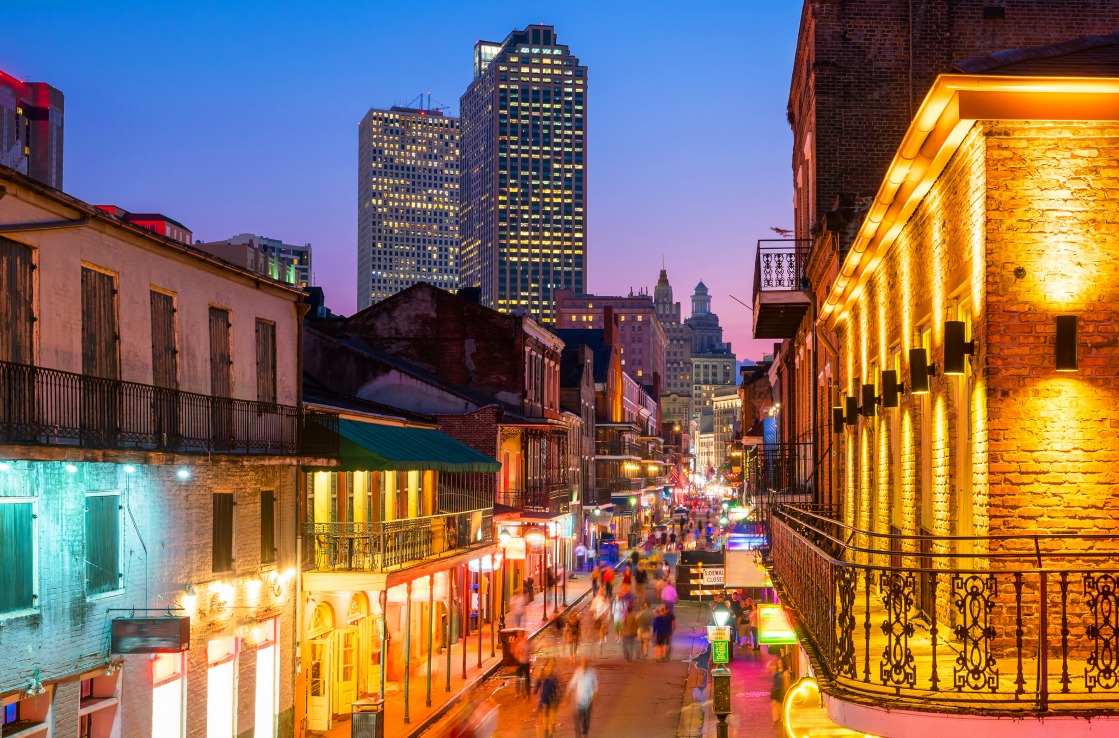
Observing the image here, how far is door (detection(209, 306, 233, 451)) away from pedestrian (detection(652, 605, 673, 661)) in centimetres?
1574

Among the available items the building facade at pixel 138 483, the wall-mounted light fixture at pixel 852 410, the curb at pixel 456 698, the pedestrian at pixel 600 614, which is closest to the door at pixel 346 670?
the curb at pixel 456 698

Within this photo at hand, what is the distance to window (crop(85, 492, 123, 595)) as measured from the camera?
50.6 ft

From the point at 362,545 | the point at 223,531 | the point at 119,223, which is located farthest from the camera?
the point at 362,545

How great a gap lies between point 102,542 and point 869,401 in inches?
391

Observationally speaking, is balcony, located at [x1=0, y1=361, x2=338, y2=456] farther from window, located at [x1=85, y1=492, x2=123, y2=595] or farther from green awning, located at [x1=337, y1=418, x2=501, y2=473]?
window, located at [x1=85, y1=492, x2=123, y2=595]

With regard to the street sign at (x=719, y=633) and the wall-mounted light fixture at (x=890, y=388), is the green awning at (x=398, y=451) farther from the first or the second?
the wall-mounted light fixture at (x=890, y=388)

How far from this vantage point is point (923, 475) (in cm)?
1238

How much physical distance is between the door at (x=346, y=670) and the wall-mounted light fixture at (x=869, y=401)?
488 inches

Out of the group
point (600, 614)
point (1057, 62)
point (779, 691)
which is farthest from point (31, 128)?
point (600, 614)

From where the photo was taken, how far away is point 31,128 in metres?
17.5

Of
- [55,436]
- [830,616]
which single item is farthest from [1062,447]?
[55,436]

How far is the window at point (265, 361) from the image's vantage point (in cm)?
2138

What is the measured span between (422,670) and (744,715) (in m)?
9.35

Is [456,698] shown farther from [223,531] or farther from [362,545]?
[223,531]
